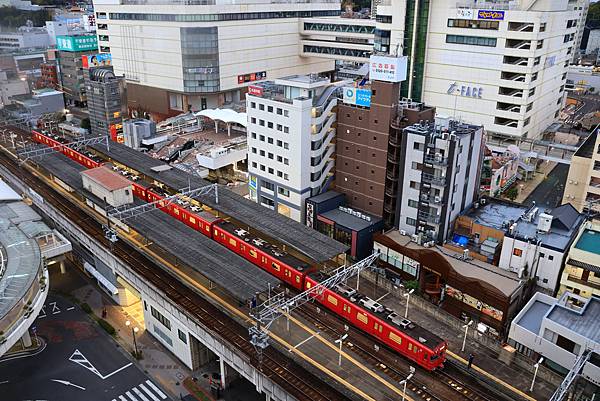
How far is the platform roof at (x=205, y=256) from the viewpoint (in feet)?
145

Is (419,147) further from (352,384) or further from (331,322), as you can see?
(352,384)

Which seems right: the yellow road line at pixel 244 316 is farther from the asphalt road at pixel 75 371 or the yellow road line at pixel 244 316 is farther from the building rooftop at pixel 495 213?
the building rooftop at pixel 495 213

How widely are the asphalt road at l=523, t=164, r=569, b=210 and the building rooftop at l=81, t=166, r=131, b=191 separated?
60.2 metres

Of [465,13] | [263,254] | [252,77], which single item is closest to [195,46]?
[252,77]

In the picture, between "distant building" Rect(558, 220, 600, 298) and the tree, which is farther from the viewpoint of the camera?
the tree

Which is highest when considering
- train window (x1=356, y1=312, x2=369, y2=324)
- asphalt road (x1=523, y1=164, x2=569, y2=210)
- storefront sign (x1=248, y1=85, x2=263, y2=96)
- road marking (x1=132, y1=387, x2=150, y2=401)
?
storefront sign (x1=248, y1=85, x2=263, y2=96)

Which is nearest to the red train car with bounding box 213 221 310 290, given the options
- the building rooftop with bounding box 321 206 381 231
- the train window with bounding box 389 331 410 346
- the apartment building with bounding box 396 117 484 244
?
the building rooftop with bounding box 321 206 381 231

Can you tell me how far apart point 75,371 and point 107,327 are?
6.09 metres

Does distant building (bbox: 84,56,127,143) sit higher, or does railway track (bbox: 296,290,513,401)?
distant building (bbox: 84,56,127,143)

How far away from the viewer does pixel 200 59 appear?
109m

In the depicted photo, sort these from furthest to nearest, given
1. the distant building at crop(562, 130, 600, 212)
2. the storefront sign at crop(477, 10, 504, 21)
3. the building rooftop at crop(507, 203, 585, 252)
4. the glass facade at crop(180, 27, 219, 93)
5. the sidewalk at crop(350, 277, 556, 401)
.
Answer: the glass facade at crop(180, 27, 219, 93) < the storefront sign at crop(477, 10, 504, 21) < the distant building at crop(562, 130, 600, 212) < the building rooftop at crop(507, 203, 585, 252) < the sidewalk at crop(350, 277, 556, 401)

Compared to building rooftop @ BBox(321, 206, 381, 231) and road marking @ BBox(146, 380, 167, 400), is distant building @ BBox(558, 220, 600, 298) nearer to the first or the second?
building rooftop @ BBox(321, 206, 381, 231)

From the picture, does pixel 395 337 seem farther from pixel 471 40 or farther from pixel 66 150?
pixel 66 150

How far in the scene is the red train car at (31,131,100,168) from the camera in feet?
251
